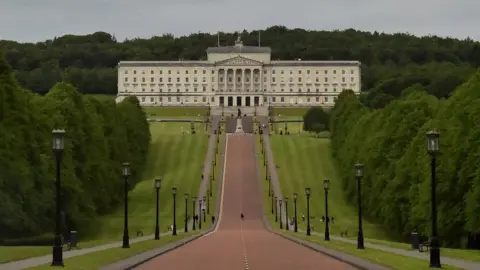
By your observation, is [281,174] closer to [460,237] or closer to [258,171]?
[258,171]

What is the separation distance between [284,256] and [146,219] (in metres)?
44.8

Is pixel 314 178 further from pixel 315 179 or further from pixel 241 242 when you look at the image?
pixel 241 242

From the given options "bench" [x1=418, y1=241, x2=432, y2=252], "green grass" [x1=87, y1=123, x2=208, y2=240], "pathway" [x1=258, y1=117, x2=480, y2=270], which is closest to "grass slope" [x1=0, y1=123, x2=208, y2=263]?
"green grass" [x1=87, y1=123, x2=208, y2=240]

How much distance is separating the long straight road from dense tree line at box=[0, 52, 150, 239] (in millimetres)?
8673

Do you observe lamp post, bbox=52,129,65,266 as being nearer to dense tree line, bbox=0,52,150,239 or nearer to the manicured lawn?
dense tree line, bbox=0,52,150,239

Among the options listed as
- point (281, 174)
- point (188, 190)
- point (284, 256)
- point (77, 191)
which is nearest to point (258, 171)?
point (281, 174)

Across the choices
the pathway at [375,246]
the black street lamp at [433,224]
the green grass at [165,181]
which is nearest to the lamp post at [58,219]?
the black street lamp at [433,224]

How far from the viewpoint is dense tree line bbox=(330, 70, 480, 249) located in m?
47.0

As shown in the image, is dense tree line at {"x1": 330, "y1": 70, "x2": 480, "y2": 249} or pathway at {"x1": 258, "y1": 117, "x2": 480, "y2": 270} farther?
dense tree line at {"x1": 330, "y1": 70, "x2": 480, "y2": 249}

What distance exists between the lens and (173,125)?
554 feet

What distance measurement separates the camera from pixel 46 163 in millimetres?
54688

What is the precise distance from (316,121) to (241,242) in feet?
364

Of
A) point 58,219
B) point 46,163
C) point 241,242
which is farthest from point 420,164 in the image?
point 58,219

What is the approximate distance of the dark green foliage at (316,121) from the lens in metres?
152
